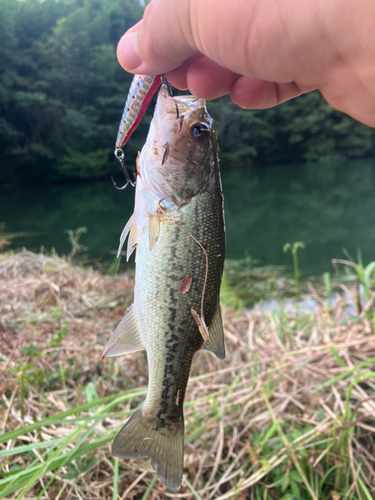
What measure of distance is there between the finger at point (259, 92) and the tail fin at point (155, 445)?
63.8 inches

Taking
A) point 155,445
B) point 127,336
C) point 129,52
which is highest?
point 129,52

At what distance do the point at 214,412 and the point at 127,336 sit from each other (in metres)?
1.25

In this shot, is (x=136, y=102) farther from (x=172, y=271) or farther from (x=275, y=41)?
(x=172, y=271)

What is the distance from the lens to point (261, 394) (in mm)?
2480

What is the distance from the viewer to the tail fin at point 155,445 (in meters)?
1.24

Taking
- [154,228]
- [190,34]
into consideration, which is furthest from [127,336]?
[190,34]

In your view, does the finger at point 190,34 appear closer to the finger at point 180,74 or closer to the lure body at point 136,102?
the lure body at point 136,102

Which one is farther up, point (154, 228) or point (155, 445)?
point (154, 228)

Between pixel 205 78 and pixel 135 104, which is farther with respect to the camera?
pixel 205 78

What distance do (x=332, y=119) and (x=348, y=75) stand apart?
1791 inches

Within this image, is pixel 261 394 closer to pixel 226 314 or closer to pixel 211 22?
pixel 226 314

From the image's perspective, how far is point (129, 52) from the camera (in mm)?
1389

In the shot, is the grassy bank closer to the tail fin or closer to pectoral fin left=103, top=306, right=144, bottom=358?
the tail fin

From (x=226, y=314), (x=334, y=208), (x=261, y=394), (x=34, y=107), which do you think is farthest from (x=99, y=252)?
(x=34, y=107)
